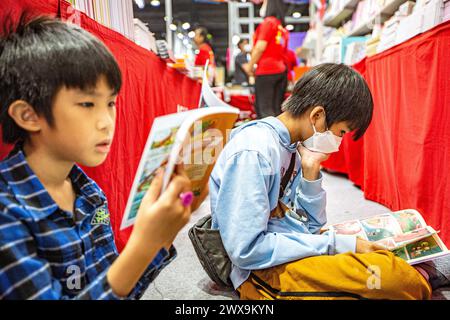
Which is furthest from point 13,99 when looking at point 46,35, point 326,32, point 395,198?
point 326,32

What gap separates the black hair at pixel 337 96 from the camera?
37.5 inches

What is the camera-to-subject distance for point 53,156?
1.67 ft

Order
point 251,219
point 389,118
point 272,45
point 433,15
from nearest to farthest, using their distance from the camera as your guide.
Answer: point 251,219 → point 433,15 → point 389,118 → point 272,45

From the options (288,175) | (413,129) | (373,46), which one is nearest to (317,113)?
(288,175)

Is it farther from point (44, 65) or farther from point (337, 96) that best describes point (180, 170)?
point (337, 96)

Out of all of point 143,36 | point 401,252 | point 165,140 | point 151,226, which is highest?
point 143,36

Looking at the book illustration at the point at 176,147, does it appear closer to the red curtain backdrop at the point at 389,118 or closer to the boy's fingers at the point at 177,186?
the boy's fingers at the point at 177,186

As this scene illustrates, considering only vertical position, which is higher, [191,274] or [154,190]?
[154,190]

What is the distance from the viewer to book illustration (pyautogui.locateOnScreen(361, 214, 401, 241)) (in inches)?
44.8

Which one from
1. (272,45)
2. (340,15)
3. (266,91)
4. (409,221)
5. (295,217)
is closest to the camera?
(295,217)

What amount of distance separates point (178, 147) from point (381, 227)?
0.96m

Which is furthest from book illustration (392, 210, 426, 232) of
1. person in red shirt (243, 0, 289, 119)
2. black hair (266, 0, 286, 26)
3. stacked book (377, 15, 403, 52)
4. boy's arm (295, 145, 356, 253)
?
black hair (266, 0, 286, 26)

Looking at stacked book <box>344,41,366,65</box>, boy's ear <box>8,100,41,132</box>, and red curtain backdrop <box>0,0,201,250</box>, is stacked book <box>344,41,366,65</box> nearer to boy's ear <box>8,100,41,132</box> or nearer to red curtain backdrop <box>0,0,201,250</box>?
red curtain backdrop <box>0,0,201,250</box>

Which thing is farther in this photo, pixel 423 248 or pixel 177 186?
pixel 423 248
